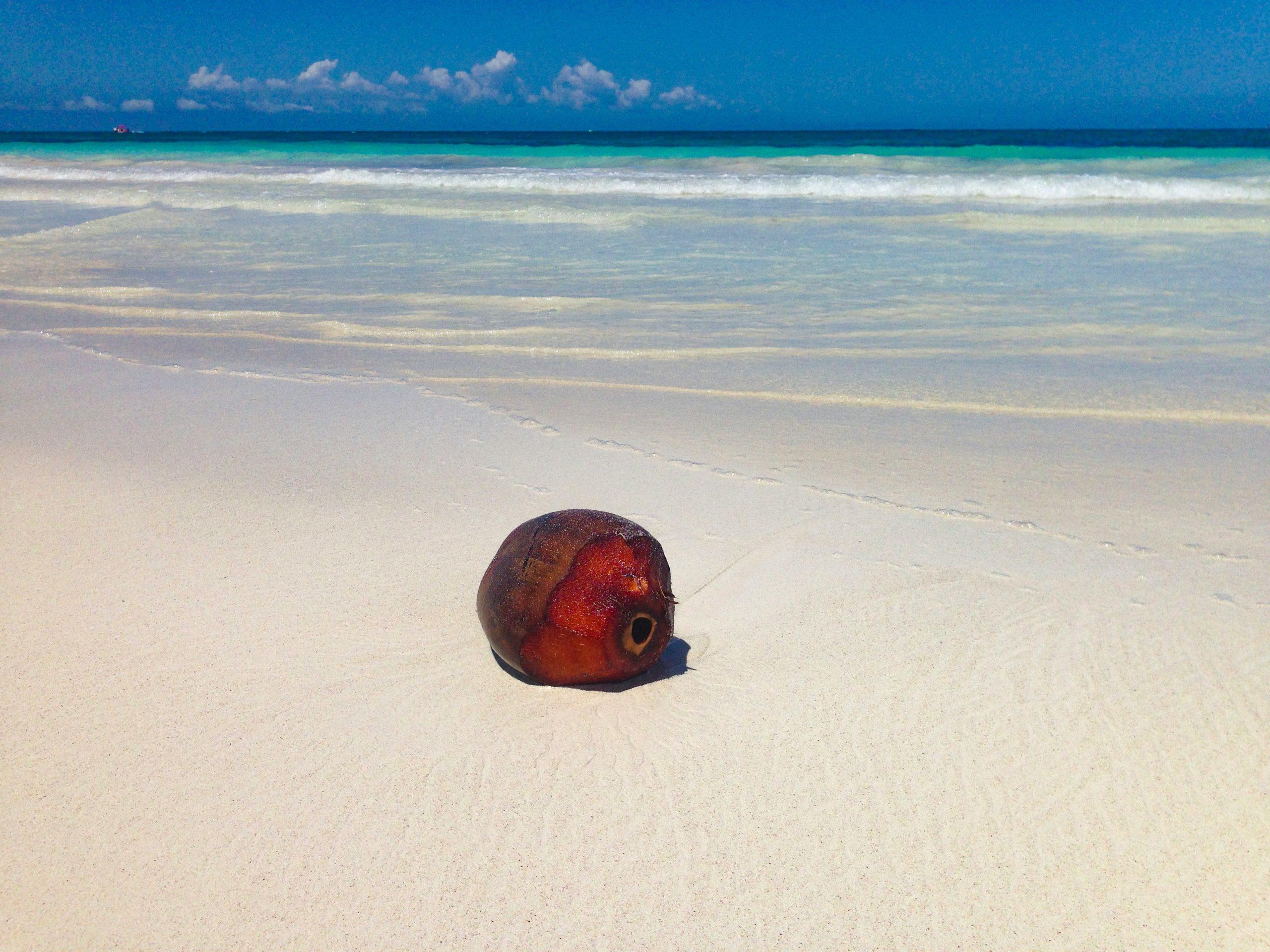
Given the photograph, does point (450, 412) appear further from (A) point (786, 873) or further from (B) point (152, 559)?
(A) point (786, 873)

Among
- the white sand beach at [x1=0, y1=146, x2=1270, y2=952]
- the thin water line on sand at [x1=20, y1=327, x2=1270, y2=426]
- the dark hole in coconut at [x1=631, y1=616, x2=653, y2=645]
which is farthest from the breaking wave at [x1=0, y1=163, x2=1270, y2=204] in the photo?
the dark hole in coconut at [x1=631, y1=616, x2=653, y2=645]

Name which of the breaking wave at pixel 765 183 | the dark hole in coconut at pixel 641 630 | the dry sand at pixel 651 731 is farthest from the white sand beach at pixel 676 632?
the breaking wave at pixel 765 183

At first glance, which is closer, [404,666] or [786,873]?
[786,873]

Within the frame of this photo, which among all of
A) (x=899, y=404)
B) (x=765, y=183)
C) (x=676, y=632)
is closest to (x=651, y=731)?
(x=676, y=632)

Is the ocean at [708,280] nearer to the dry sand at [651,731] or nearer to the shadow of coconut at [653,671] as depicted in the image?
the dry sand at [651,731]

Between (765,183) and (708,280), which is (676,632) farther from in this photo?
(765,183)

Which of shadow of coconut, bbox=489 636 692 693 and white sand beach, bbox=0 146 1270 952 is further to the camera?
shadow of coconut, bbox=489 636 692 693

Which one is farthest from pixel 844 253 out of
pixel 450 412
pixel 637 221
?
pixel 450 412

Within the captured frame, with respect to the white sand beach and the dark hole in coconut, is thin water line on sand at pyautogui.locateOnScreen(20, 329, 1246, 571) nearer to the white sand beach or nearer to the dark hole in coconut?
the white sand beach
